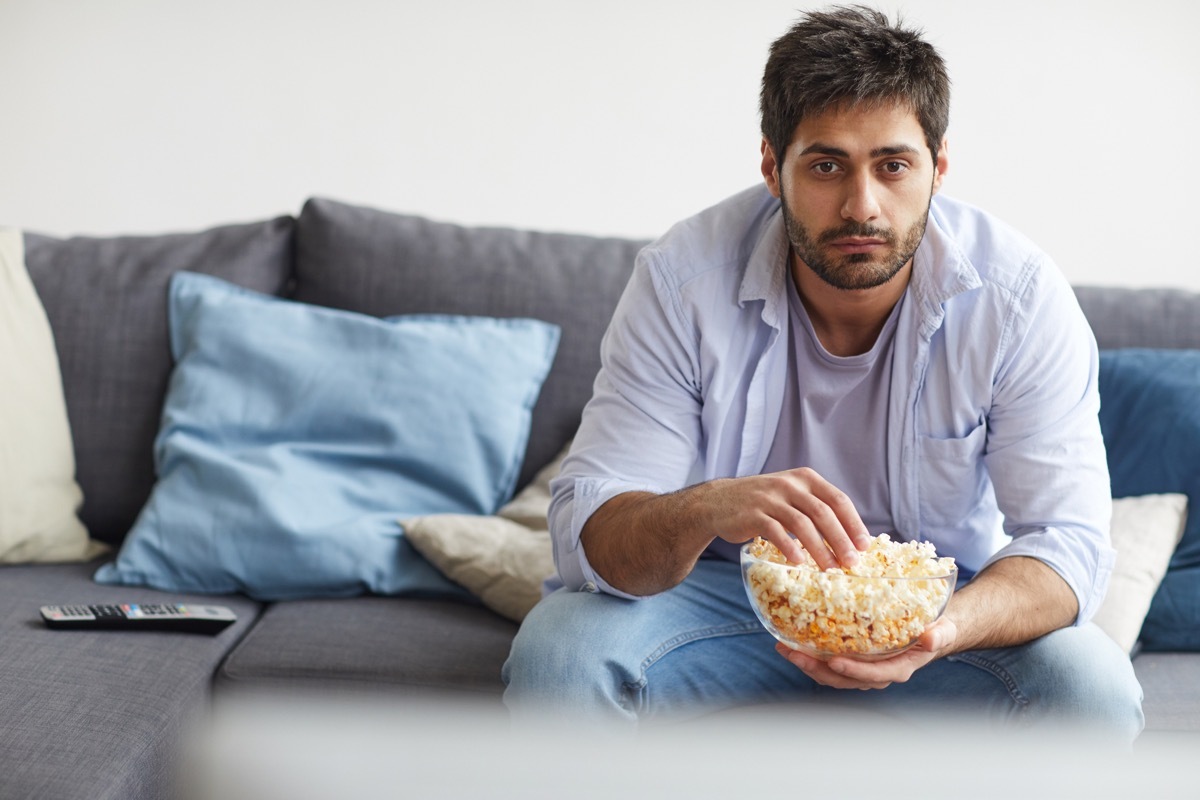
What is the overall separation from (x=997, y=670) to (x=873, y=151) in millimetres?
589

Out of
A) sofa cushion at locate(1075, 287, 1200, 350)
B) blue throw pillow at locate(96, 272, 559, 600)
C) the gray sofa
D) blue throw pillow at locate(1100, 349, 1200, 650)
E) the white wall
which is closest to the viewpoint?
the gray sofa

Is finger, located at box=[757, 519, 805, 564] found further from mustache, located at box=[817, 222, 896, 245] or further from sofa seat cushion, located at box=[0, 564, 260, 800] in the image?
sofa seat cushion, located at box=[0, 564, 260, 800]

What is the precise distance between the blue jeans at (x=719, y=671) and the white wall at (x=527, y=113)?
3.59 feet

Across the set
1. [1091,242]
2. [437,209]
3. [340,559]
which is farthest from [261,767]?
[1091,242]

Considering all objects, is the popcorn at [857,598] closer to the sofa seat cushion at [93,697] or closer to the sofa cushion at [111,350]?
the sofa seat cushion at [93,697]

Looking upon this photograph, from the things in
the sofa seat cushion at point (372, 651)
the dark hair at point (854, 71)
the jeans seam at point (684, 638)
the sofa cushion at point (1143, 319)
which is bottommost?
the sofa seat cushion at point (372, 651)

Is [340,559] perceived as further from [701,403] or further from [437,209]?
[437,209]

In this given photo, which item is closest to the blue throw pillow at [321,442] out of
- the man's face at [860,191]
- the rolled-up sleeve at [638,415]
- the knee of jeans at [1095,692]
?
the rolled-up sleeve at [638,415]

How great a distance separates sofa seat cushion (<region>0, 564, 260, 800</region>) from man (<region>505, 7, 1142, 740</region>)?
0.39 metres

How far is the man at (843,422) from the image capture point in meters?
1.27

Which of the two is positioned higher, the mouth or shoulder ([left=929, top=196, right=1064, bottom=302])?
the mouth

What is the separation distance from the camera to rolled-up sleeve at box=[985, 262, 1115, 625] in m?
1.31

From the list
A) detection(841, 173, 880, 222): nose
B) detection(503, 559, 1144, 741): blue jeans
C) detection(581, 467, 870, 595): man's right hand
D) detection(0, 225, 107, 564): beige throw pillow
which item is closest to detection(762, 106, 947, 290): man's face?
detection(841, 173, 880, 222): nose

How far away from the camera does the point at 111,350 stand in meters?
1.92
